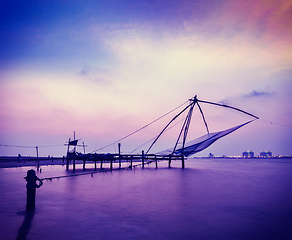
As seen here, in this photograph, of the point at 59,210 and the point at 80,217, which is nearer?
the point at 80,217

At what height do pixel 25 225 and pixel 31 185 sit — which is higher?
pixel 31 185

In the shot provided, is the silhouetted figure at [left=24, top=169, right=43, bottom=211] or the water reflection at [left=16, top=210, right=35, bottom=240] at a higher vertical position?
the silhouetted figure at [left=24, top=169, right=43, bottom=211]

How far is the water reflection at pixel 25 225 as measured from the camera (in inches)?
255

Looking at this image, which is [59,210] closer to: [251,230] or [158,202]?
[158,202]

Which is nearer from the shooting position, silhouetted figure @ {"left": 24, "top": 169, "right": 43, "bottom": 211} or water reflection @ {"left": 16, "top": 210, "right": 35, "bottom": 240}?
water reflection @ {"left": 16, "top": 210, "right": 35, "bottom": 240}

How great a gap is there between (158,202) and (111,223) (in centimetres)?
477

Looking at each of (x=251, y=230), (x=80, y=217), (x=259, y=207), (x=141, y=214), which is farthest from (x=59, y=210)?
(x=259, y=207)

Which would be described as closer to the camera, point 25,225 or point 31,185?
point 25,225

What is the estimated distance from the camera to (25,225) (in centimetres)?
729

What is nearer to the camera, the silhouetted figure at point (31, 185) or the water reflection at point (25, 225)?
the water reflection at point (25, 225)

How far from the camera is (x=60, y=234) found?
665 centimetres

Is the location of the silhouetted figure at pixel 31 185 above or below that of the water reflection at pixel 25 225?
above

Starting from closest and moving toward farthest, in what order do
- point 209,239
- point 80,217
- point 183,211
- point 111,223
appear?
point 209,239 < point 111,223 < point 80,217 < point 183,211

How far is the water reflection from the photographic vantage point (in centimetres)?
647
